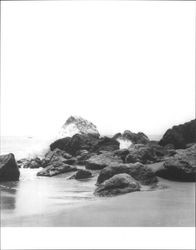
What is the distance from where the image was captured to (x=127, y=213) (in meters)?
8.78

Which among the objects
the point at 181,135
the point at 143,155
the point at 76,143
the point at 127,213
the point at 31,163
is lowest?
the point at 127,213

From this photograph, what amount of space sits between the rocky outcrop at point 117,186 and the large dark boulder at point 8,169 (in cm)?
318

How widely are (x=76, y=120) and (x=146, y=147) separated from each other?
7.69 meters

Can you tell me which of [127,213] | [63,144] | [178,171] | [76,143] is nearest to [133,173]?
[178,171]

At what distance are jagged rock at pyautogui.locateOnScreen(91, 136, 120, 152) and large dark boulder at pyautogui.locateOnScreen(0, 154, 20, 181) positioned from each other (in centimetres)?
523

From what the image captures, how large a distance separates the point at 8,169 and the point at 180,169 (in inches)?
184

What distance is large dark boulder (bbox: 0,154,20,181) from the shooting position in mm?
12379

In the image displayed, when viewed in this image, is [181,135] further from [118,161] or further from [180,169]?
[180,169]

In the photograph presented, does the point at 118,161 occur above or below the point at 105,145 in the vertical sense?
below

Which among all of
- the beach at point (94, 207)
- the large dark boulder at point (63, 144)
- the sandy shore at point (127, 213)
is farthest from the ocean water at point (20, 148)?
the sandy shore at point (127, 213)

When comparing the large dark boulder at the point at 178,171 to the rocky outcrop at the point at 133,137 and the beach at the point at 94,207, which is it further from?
the rocky outcrop at the point at 133,137

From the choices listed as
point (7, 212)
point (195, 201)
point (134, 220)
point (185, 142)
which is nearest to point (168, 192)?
point (195, 201)

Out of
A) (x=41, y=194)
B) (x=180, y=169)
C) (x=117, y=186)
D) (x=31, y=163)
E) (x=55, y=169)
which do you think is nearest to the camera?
(x=117, y=186)

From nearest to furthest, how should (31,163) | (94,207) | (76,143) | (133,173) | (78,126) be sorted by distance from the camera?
1. (94,207)
2. (133,173)
3. (31,163)
4. (76,143)
5. (78,126)
